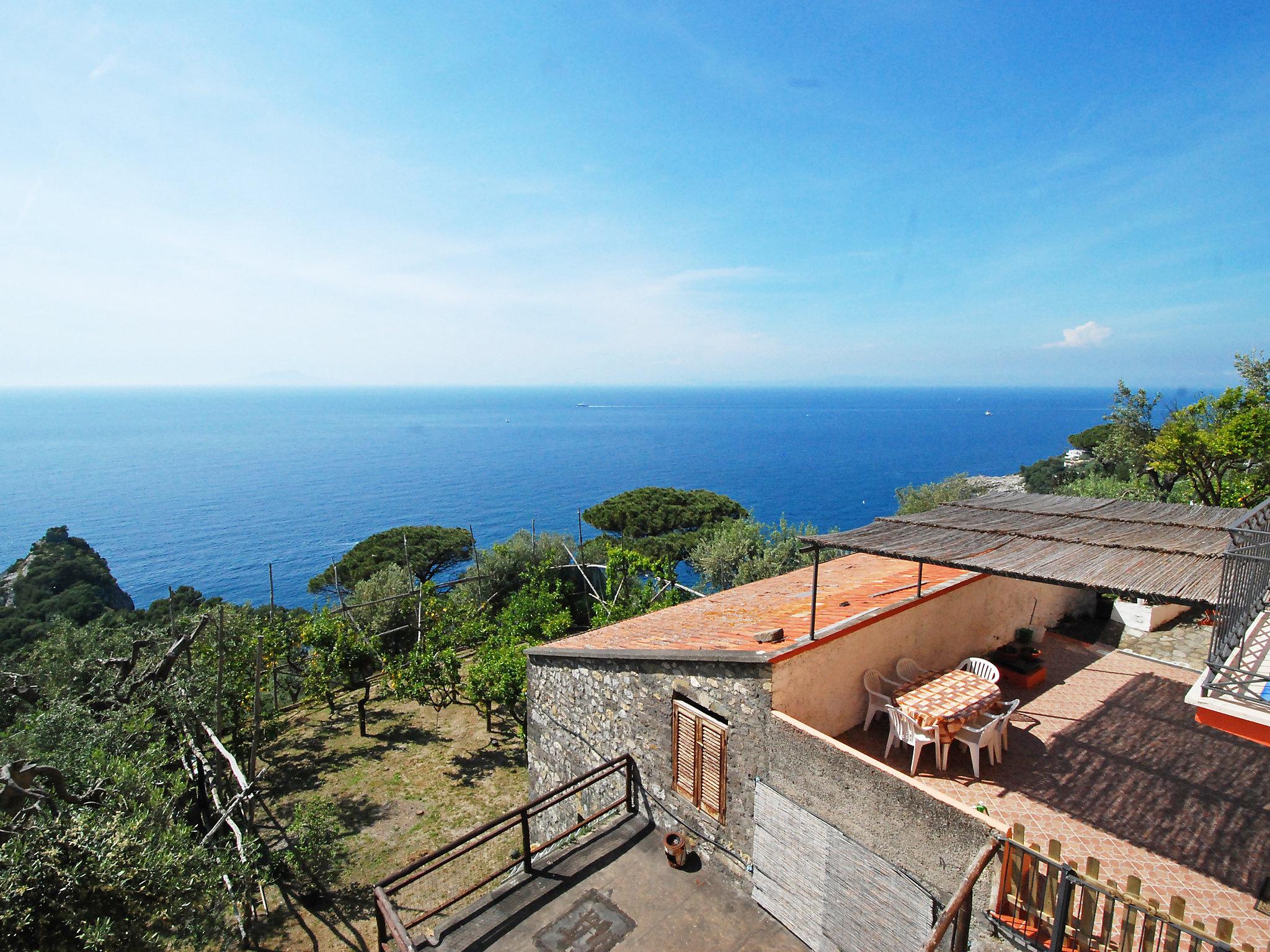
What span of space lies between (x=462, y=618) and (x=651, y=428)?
144 metres

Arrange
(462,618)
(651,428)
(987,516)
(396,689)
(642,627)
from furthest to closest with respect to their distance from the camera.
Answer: (651,428) → (462,618) → (396,689) → (642,627) → (987,516)

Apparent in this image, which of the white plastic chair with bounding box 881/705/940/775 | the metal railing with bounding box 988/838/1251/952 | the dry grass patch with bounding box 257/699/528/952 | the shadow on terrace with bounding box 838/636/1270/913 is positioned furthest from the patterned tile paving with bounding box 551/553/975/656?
the dry grass patch with bounding box 257/699/528/952

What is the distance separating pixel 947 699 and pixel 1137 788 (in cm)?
189

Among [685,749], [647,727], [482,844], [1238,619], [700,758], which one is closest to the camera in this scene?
[1238,619]

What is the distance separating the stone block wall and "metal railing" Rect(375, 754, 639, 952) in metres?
0.21

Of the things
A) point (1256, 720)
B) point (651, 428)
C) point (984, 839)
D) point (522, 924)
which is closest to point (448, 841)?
point (522, 924)

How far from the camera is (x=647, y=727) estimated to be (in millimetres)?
7879

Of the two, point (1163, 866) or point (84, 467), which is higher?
point (1163, 866)

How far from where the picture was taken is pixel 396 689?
533 inches

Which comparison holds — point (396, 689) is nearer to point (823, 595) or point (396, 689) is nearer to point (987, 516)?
point (823, 595)

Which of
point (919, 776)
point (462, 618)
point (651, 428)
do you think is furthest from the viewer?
point (651, 428)

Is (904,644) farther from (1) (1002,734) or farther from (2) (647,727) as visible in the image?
(2) (647,727)

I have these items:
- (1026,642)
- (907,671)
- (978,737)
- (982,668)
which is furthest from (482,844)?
(1026,642)

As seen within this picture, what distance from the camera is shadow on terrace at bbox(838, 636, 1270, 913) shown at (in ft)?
16.9
